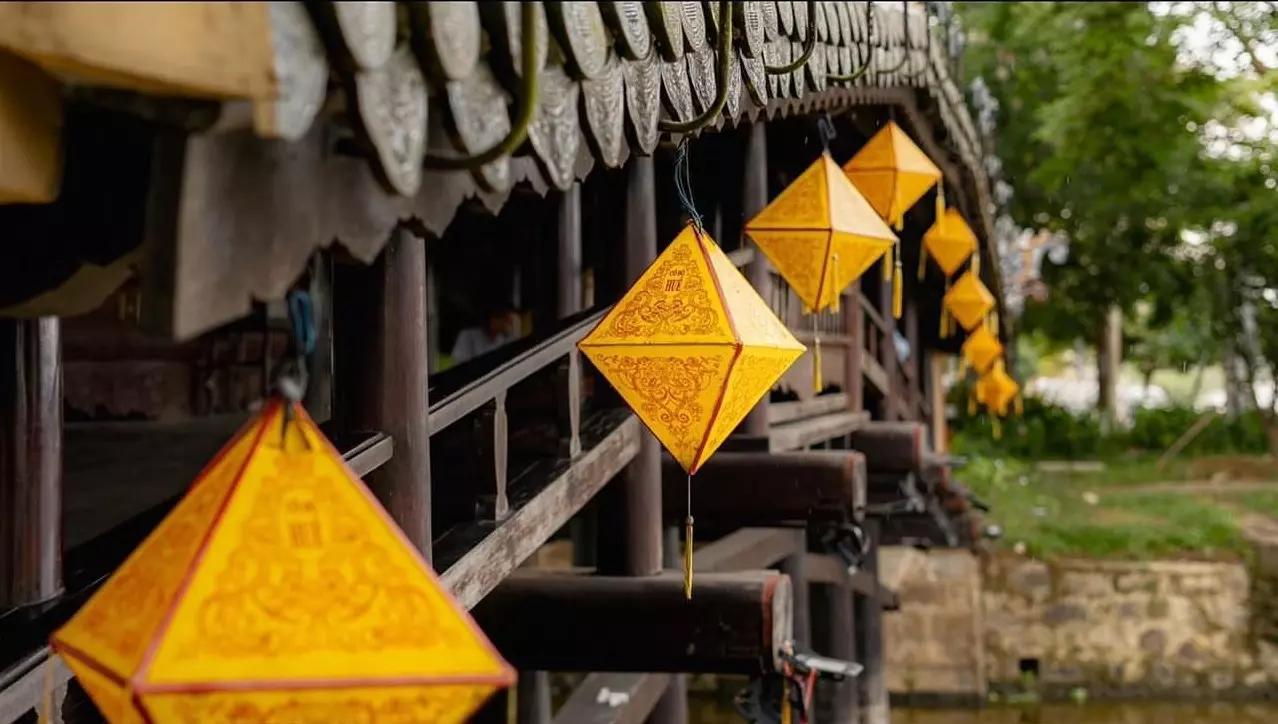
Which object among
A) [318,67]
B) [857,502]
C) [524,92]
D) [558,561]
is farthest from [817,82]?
[558,561]

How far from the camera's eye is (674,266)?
277 centimetres

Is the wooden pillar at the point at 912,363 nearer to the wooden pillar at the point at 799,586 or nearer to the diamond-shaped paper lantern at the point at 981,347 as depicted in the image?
the diamond-shaped paper lantern at the point at 981,347

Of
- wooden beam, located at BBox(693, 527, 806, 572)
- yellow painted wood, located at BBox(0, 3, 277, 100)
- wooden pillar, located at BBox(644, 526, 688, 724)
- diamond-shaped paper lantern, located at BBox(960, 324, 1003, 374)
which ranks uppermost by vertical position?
yellow painted wood, located at BBox(0, 3, 277, 100)

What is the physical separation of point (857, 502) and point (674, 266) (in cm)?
229

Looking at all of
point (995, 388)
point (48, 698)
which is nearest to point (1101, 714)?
point (995, 388)

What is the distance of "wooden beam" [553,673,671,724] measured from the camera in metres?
4.16

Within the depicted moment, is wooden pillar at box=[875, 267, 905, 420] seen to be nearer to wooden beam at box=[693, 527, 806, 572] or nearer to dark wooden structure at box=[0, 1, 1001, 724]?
dark wooden structure at box=[0, 1, 1001, 724]

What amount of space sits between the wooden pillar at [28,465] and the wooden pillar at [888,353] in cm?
650

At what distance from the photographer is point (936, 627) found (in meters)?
13.8

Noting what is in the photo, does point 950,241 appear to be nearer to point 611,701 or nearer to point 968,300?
point 968,300

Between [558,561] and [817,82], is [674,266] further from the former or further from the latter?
[558,561]

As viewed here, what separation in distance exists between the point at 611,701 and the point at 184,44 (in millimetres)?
3504

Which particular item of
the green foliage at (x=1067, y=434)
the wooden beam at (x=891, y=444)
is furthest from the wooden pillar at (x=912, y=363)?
the green foliage at (x=1067, y=434)

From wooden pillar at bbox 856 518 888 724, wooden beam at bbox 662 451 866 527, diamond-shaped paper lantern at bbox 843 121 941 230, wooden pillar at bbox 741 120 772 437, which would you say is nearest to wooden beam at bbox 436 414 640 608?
wooden beam at bbox 662 451 866 527
